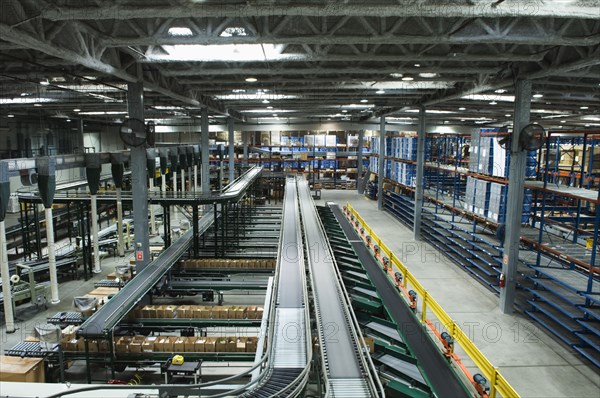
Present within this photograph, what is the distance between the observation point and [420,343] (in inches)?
283

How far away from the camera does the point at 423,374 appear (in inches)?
234

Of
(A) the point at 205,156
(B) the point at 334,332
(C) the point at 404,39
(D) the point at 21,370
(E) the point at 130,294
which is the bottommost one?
(D) the point at 21,370

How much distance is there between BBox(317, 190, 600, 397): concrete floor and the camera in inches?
284

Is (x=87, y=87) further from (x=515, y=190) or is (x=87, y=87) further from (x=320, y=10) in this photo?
(x=515, y=190)

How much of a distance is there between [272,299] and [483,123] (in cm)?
3017

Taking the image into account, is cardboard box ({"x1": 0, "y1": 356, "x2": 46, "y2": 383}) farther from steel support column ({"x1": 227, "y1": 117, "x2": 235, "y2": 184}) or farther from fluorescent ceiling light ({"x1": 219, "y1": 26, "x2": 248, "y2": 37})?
steel support column ({"x1": 227, "y1": 117, "x2": 235, "y2": 184})

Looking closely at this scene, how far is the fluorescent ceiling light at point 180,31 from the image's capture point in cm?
649

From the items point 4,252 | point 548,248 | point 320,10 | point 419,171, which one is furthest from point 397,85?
point 4,252

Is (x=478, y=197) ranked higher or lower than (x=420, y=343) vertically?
higher

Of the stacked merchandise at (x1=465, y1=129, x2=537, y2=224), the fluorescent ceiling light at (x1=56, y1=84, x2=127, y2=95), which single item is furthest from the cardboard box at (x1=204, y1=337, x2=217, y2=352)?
the stacked merchandise at (x1=465, y1=129, x2=537, y2=224)

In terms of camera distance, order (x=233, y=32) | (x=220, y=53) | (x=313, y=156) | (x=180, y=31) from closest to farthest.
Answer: (x=233, y=32), (x=180, y=31), (x=220, y=53), (x=313, y=156)

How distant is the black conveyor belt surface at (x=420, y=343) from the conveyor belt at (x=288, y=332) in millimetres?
2119

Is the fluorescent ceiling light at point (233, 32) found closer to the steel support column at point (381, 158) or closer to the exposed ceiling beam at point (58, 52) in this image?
the exposed ceiling beam at point (58, 52)

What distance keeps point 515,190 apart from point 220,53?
7.50 m
